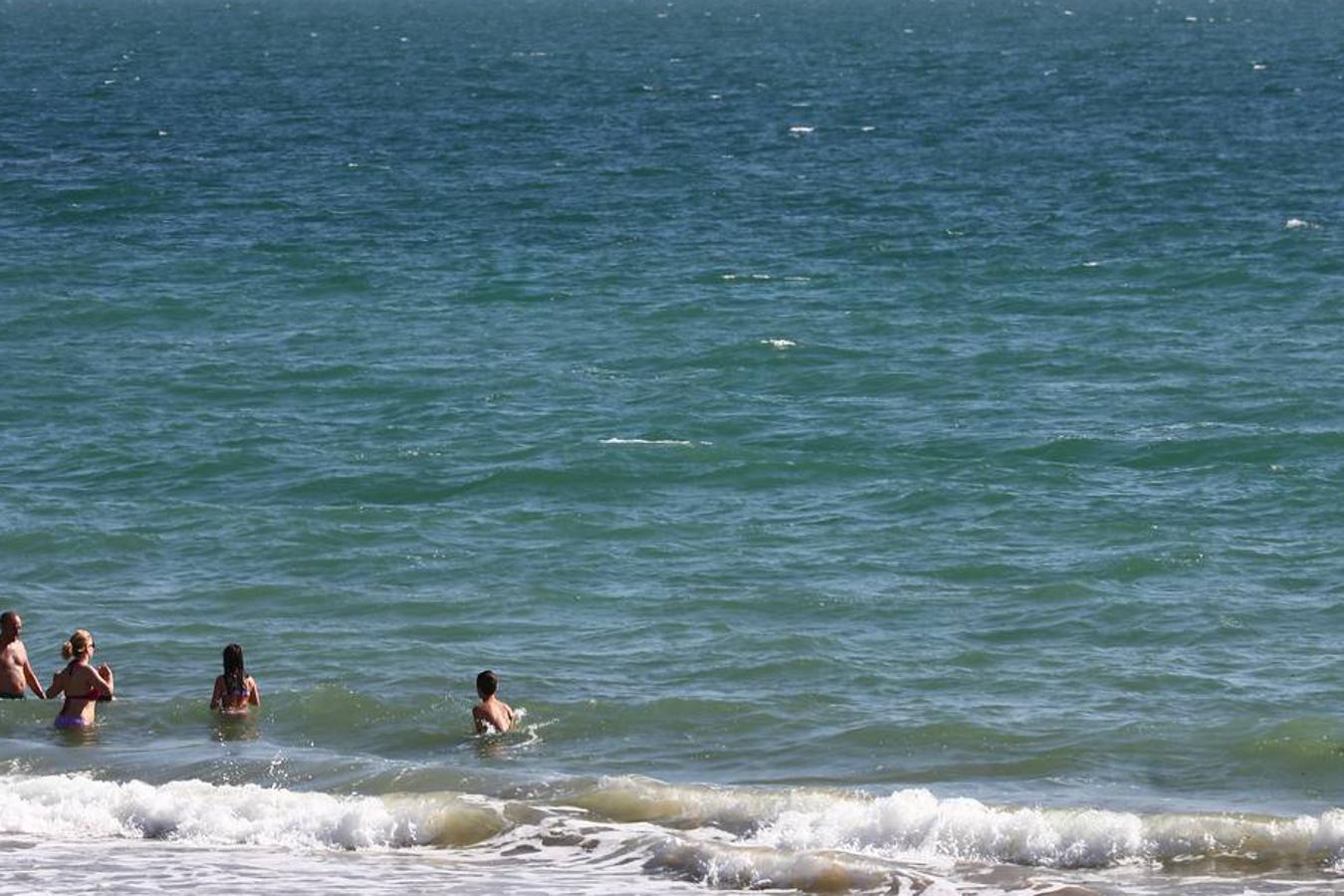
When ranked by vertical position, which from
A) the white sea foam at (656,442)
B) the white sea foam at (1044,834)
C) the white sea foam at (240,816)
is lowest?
the white sea foam at (1044,834)

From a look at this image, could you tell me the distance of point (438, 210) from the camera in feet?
169

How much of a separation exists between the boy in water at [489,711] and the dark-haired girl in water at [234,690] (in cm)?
220

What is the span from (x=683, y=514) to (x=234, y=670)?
Result: 28.0 ft

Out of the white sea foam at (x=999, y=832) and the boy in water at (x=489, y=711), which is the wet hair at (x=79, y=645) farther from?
the white sea foam at (x=999, y=832)

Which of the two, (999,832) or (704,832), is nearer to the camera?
(999,832)

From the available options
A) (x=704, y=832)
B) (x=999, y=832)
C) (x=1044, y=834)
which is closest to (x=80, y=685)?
(x=704, y=832)

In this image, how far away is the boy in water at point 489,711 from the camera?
2025cm

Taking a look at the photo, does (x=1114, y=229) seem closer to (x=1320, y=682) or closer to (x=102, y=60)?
(x=1320, y=682)

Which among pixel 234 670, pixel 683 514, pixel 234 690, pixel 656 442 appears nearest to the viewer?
pixel 234 670

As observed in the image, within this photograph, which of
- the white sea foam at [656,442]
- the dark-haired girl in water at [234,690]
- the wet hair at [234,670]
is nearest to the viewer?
the wet hair at [234,670]

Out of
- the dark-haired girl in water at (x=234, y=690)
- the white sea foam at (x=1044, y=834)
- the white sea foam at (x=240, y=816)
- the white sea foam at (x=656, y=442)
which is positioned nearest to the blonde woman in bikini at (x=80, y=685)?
the dark-haired girl in water at (x=234, y=690)

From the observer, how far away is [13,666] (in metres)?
21.5

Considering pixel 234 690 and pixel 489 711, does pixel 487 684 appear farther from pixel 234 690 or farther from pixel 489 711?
pixel 234 690

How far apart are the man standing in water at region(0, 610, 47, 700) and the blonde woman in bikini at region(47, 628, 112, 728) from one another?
1.61ft
